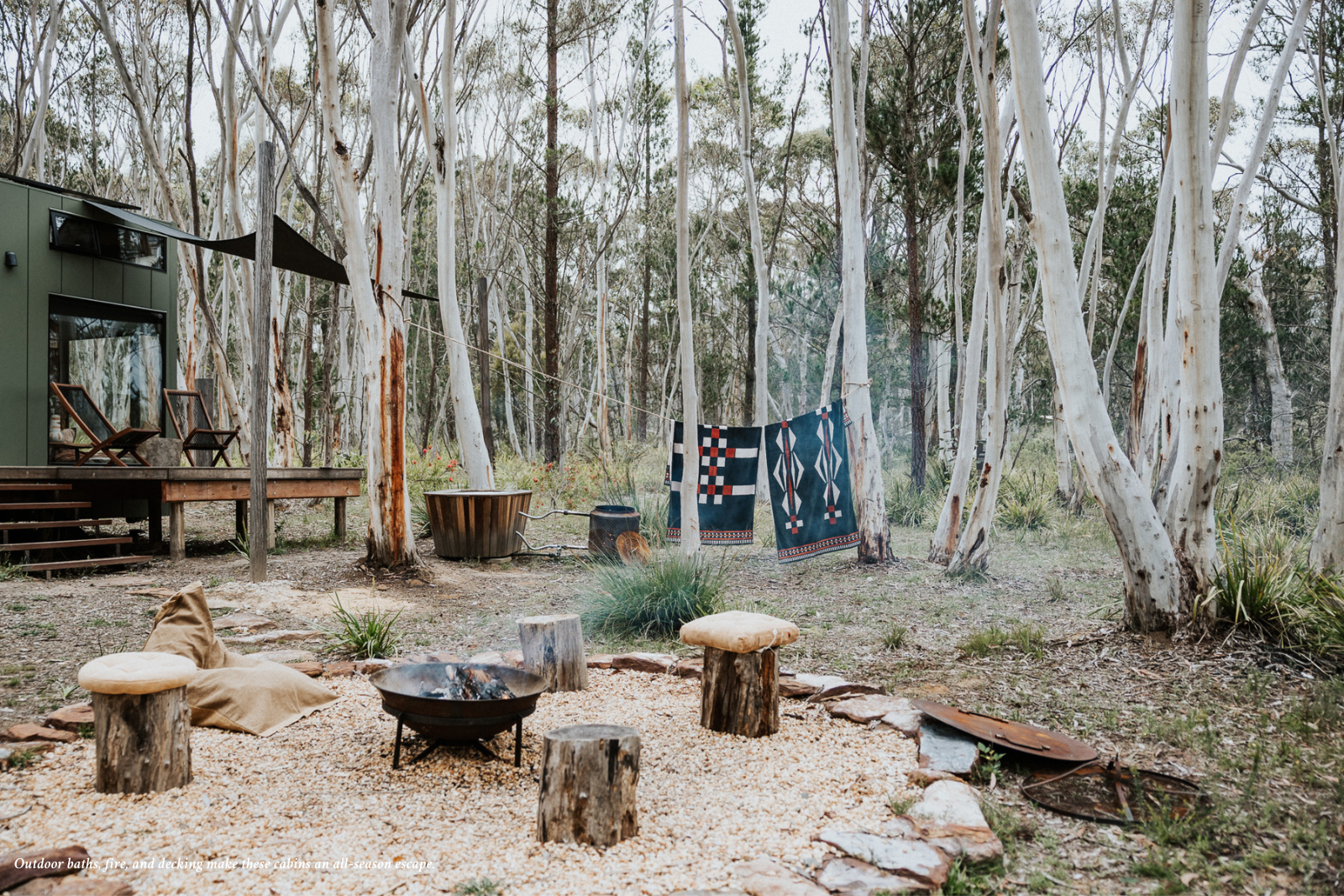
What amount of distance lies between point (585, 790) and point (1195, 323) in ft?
11.5

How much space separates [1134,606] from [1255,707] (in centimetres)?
87

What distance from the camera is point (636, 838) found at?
2.10 meters

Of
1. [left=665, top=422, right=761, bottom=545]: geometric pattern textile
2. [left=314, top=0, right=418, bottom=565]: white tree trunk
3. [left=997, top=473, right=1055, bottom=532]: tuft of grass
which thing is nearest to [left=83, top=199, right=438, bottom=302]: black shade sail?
[left=314, top=0, right=418, bottom=565]: white tree trunk

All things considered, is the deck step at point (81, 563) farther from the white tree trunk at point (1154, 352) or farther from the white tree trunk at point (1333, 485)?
the white tree trunk at point (1333, 485)

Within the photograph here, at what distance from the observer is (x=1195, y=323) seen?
3715 mm

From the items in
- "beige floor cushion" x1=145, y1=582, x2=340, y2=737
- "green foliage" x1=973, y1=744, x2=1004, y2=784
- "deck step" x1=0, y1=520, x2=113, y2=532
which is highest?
"deck step" x1=0, y1=520, x2=113, y2=532

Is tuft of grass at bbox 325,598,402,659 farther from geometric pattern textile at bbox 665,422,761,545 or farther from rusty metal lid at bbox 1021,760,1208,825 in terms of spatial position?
geometric pattern textile at bbox 665,422,761,545

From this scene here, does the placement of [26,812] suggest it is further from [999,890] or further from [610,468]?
[610,468]

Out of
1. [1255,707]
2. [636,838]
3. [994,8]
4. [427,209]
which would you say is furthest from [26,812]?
[427,209]

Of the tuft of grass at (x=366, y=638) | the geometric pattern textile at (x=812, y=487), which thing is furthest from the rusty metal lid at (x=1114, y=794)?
the geometric pattern textile at (x=812, y=487)

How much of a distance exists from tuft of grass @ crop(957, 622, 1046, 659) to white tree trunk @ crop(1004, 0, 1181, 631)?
44 centimetres

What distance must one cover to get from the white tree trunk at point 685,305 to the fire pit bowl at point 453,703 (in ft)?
8.27

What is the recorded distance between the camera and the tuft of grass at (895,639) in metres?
4.18

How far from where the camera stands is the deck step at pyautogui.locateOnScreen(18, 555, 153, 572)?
215 inches
